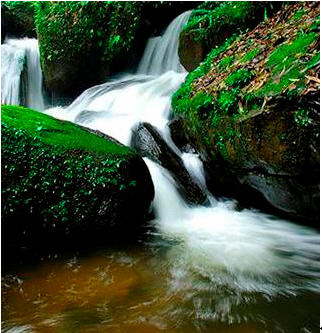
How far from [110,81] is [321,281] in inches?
334

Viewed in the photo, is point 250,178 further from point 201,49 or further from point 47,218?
point 201,49

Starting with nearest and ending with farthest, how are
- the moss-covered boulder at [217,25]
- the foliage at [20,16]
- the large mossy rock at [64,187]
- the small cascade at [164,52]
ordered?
the large mossy rock at [64,187], the moss-covered boulder at [217,25], the small cascade at [164,52], the foliage at [20,16]

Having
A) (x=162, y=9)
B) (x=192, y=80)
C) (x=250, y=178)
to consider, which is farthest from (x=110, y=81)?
(x=250, y=178)

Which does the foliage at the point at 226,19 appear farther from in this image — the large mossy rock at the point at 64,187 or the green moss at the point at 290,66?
the large mossy rock at the point at 64,187

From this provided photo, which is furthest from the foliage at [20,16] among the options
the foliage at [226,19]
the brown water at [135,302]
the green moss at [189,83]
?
the brown water at [135,302]

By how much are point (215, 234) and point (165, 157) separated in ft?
6.23

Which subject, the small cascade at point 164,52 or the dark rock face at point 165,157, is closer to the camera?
the dark rock face at point 165,157

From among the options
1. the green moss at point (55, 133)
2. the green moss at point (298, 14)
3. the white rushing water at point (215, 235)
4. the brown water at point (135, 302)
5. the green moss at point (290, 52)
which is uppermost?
the green moss at point (298, 14)

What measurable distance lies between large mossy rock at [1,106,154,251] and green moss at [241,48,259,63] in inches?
81.8

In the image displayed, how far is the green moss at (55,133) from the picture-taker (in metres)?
4.34

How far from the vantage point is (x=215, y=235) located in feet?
14.4

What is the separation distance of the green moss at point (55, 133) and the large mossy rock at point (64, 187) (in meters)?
0.01

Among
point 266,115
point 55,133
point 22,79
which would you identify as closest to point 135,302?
point 266,115

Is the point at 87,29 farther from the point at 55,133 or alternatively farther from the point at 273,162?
the point at 273,162
